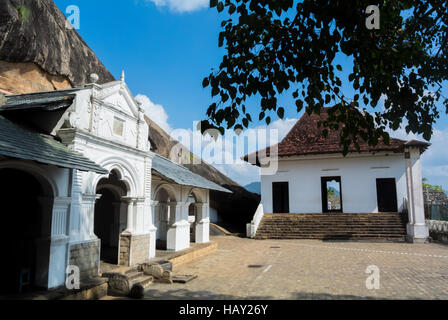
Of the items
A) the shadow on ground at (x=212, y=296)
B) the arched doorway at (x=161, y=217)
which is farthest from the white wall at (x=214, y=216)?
the shadow on ground at (x=212, y=296)

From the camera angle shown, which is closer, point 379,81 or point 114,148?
Answer: point 379,81

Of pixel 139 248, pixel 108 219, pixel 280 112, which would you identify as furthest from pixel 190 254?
pixel 280 112

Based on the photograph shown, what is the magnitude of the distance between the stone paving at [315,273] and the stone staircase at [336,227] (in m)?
1.82

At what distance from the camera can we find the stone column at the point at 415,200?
15.2 m

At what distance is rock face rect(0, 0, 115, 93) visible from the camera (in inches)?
510

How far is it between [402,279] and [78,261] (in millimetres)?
8097

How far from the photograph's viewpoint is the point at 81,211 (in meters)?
7.38

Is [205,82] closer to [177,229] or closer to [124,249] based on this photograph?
[124,249]

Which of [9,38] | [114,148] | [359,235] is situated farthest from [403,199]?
[9,38]

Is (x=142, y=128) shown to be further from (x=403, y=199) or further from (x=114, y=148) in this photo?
(x=403, y=199)

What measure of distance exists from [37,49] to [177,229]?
10882mm

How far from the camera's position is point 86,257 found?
24.4ft

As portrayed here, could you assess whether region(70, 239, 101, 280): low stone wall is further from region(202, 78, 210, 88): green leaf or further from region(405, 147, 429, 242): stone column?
region(405, 147, 429, 242): stone column

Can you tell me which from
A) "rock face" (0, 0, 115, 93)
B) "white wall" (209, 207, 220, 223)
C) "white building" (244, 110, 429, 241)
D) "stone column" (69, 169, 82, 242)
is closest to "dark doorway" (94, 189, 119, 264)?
"stone column" (69, 169, 82, 242)
